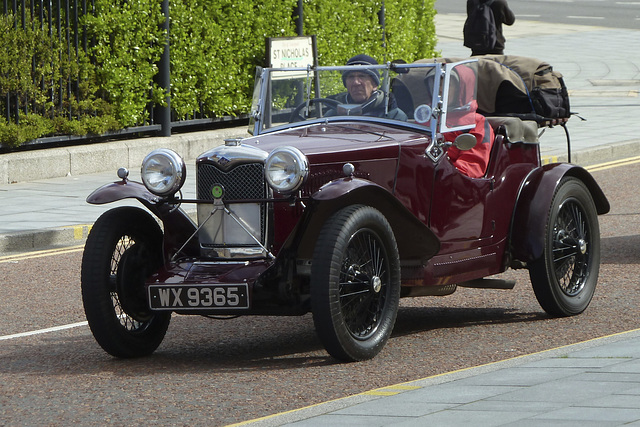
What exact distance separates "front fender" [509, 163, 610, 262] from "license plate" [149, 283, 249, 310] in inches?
80.2

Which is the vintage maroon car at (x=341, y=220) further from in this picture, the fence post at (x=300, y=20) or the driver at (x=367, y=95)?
the fence post at (x=300, y=20)

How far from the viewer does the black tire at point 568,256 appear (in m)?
7.59

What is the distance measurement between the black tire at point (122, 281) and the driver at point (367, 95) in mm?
1392

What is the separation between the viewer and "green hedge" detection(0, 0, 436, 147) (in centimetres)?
1480

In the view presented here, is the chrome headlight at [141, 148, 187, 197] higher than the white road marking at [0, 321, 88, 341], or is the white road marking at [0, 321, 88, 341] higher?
the chrome headlight at [141, 148, 187, 197]

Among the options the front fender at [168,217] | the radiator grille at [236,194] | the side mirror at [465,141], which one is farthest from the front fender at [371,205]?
the front fender at [168,217]

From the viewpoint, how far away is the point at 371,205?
669 centimetres

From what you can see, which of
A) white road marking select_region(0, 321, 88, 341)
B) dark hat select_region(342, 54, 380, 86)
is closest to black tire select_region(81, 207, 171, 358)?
white road marking select_region(0, 321, 88, 341)

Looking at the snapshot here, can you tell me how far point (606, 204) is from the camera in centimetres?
830

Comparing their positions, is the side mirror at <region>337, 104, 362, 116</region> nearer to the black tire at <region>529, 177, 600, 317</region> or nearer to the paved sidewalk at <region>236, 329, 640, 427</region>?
the black tire at <region>529, 177, 600, 317</region>

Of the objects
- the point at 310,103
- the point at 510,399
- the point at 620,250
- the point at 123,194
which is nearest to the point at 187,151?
the point at 620,250

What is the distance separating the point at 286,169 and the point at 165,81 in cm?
1065

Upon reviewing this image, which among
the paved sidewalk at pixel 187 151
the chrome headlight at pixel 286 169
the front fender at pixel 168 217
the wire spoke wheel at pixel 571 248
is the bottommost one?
the paved sidewalk at pixel 187 151

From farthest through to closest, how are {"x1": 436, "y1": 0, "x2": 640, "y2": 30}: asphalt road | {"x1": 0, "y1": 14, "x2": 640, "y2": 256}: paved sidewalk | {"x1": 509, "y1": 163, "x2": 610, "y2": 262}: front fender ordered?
1. {"x1": 436, "y1": 0, "x2": 640, "y2": 30}: asphalt road
2. {"x1": 0, "y1": 14, "x2": 640, "y2": 256}: paved sidewalk
3. {"x1": 509, "y1": 163, "x2": 610, "y2": 262}: front fender
